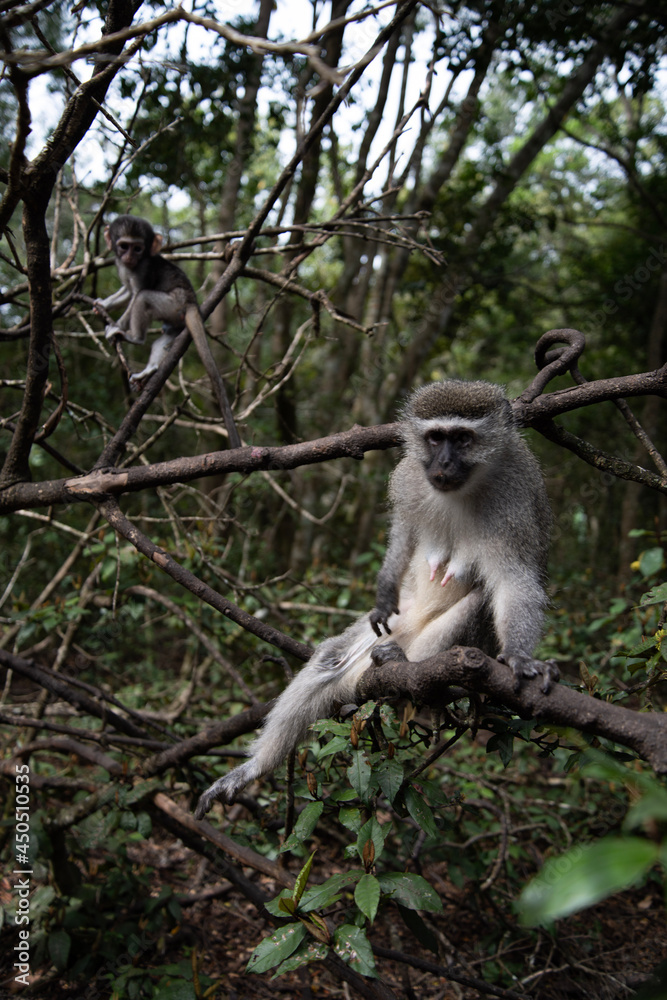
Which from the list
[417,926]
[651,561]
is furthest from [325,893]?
[651,561]

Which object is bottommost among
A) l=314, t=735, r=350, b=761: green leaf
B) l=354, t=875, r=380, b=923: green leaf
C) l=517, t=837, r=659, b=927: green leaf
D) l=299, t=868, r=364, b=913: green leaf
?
l=299, t=868, r=364, b=913: green leaf

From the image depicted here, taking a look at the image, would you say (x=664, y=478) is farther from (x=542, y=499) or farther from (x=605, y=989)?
(x=605, y=989)

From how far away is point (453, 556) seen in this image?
116 inches

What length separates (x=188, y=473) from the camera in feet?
8.41

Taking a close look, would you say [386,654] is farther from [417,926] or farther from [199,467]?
[199,467]

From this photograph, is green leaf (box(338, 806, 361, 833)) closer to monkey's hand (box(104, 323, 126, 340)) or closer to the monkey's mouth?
the monkey's mouth

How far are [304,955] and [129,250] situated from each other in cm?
440

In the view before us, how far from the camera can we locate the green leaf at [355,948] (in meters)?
1.71

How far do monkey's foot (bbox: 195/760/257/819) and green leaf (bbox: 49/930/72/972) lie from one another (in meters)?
0.92

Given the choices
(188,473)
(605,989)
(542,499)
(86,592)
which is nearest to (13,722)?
(86,592)

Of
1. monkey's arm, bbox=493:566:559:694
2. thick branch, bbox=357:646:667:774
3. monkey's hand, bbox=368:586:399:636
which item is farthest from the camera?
monkey's hand, bbox=368:586:399:636

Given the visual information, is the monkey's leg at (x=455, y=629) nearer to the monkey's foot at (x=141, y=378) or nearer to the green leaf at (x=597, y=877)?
the green leaf at (x=597, y=877)

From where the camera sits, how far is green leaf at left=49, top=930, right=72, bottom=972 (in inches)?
113

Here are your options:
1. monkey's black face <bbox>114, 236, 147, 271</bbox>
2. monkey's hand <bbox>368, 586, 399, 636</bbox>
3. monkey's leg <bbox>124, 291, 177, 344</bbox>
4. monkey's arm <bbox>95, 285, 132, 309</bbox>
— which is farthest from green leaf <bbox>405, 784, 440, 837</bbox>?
monkey's black face <bbox>114, 236, 147, 271</bbox>
